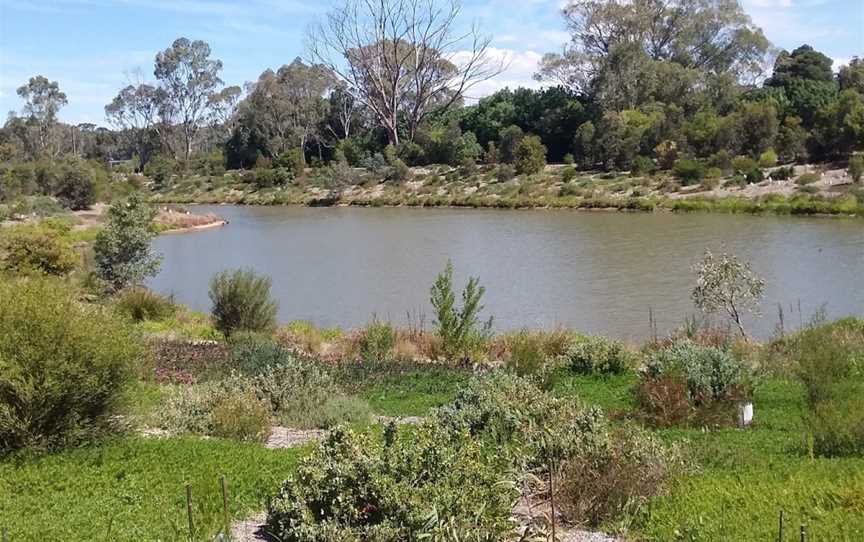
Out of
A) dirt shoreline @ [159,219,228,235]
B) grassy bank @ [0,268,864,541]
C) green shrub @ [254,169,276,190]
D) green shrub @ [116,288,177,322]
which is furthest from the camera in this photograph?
green shrub @ [254,169,276,190]

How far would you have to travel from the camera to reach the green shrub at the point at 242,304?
15.5 metres

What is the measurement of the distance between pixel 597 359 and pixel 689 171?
34.9 meters

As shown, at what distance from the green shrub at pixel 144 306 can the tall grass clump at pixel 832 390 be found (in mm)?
11963

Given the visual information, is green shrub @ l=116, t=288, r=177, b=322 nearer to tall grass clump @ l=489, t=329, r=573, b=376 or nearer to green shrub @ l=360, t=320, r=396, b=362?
green shrub @ l=360, t=320, r=396, b=362

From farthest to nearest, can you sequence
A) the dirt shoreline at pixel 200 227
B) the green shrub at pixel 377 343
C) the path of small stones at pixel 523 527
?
the dirt shoreline at pixel 200 227 → the green shrub at pixel 377 343 → the path of small stones at pixel 523 527

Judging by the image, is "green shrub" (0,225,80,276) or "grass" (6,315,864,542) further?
"green shrub" (0,225,80,276)

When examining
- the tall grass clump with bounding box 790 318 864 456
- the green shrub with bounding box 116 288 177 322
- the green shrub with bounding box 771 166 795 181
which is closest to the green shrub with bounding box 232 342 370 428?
the tall grass clump with bounding box 790 318 864 456

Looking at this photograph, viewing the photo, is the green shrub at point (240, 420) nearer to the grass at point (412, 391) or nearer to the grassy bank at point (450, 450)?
the grassy bank at point (450, 450)

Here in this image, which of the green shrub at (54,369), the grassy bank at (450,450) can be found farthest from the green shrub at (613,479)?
the green shrub at (54,369)

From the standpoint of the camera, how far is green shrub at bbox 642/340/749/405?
29.6 feet

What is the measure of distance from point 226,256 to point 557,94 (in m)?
36.7

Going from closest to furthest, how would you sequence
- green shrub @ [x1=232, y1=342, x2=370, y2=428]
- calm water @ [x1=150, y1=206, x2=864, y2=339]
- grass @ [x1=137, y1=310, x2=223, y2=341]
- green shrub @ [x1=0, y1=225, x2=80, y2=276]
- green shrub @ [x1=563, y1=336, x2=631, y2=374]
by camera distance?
green shrub @ [x1=232, y1=342, x2=370, y2=428], green shrub @ [x1=563, y1=336, x2=631, y2=374], grass @ [x1=137, y1=310, x2=223, y2=341], calm water @ [x1=150, y1=206, x2=864, y2=339], green shrub @ [x1=0, y1=225, x2=80, y2=276]

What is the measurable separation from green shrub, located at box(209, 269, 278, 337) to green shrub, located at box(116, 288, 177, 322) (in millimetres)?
2366

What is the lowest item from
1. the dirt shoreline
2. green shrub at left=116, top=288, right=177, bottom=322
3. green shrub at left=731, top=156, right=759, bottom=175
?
the dirt shoreline
